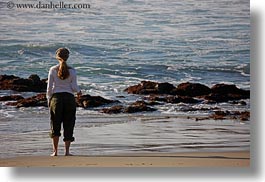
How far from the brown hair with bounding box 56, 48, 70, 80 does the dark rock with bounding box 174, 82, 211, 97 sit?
2.38ft

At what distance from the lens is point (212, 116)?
5855 mm

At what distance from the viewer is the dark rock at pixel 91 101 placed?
5.86 m

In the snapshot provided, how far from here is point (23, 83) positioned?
5.84 m

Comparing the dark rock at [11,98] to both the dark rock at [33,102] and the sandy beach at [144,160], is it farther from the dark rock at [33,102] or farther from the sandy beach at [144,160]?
the sandy beach at [144,160]

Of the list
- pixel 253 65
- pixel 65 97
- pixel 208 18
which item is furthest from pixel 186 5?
pixel 65 97

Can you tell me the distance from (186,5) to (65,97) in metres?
0.97

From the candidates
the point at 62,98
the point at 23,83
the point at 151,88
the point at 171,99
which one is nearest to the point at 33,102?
the point at 23,83

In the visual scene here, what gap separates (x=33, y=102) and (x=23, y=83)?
0.45 ft

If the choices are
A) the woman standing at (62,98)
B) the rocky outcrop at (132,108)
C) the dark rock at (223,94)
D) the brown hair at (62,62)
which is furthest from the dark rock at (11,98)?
the dark rock at (223,94)

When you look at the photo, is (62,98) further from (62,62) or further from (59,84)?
(62,62)

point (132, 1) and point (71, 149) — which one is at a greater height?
point (132, 1)

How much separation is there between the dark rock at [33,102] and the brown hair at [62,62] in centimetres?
25

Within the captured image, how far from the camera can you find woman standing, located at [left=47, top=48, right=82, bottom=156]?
5.66m

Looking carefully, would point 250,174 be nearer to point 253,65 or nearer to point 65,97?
point 253,65
